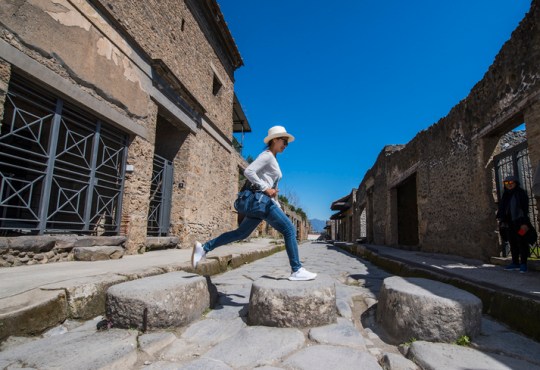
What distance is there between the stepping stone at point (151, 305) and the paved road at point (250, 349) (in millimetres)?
66

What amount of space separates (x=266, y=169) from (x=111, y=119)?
385 cm

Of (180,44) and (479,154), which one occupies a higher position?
(180,44)

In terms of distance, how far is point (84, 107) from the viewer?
4.82 meters

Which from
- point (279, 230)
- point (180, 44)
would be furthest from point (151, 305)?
point (180, 44)

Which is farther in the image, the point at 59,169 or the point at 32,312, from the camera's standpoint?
the point at 59,169

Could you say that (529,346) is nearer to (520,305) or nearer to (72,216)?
(520,305)

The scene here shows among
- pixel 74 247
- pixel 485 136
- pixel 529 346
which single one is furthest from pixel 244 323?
pixel 485 136

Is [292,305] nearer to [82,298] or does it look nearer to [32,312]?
[82,298]

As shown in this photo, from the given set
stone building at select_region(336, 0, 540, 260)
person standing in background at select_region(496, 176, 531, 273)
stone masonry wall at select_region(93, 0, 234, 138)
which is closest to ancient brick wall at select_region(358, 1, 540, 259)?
stone building at select_region(336, 0, 540, 260)

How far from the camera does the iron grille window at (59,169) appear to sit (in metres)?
4.02

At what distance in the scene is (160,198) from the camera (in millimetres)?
7586

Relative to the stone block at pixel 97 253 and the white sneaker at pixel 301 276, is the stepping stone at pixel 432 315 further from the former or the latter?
the stone block at pixel 97 253

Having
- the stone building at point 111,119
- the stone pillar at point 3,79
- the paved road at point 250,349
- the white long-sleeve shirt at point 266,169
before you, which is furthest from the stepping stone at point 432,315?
the stone pillar at point 3,79

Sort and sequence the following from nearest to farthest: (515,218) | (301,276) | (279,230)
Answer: (301,276)
(279,230)
(515,218)
